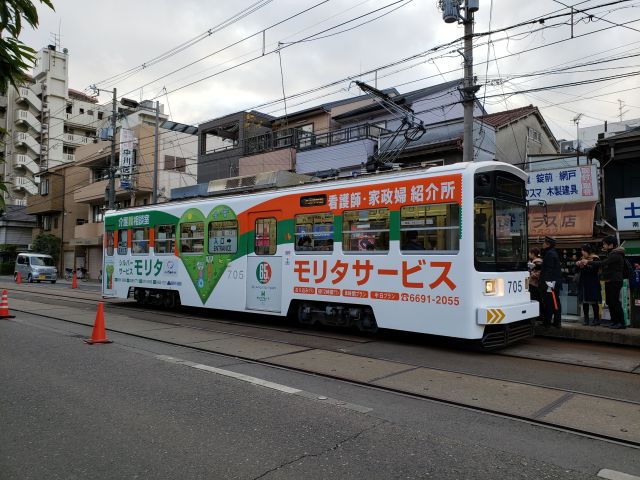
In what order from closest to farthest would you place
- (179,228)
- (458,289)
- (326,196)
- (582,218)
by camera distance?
(458,289)
(326,196)
(179,228)
(582,218)

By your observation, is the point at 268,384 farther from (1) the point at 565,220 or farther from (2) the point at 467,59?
(1) the point at 565,220

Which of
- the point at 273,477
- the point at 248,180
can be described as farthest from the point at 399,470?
the point at 248,180

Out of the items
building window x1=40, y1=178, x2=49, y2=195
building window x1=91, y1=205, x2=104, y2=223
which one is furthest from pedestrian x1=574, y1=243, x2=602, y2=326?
building window x1=40, y1=178, x2=49, y2=195

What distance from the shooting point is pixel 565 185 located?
15961 mm

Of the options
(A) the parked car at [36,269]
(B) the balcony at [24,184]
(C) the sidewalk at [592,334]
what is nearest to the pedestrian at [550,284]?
(C) the sidewalk at [592,334]

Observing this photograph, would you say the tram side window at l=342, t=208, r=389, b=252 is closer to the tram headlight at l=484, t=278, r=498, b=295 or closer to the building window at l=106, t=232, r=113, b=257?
the tram headlight at l=484, t=278, r=498, b=295

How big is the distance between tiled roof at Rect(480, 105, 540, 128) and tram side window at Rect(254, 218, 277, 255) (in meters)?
12.9

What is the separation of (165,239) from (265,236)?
4084 millimetres

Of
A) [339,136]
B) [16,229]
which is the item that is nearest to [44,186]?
[16,229]

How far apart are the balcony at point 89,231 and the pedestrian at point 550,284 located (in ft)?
109

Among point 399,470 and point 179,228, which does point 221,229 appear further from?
point 399,470

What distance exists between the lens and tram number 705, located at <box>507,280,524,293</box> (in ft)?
27.7

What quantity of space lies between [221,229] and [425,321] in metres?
5.99

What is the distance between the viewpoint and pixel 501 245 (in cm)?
838
